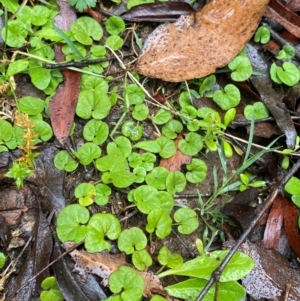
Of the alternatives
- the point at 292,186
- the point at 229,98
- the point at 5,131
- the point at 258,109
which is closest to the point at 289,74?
the point at 258,109

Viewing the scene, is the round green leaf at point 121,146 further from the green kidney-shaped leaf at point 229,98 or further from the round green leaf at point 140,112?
the green kidney-shaped leaf at point 229,98

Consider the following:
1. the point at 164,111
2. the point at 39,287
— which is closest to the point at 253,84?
the point at 164,111

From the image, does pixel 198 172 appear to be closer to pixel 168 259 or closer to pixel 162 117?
pixel 162 117

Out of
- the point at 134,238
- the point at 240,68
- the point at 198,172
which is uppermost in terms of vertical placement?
the point at 240,68

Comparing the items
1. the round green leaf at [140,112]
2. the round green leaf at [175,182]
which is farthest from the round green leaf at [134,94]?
the round green leaf at [175,182]

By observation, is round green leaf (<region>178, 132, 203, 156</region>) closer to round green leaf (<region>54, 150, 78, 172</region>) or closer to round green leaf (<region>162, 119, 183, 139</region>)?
round green leaf (<region>162, 119, 183, 139</region>)

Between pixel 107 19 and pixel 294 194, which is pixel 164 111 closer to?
pixel 107 19

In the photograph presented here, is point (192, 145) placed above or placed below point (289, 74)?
below
